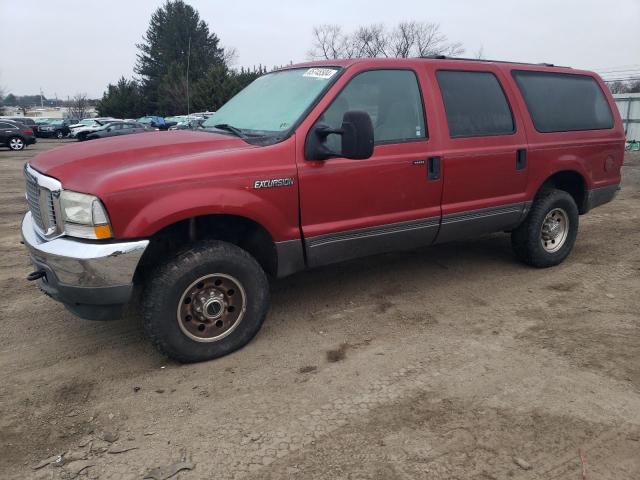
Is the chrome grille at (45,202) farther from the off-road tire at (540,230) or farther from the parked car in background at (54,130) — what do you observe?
the parked car in background at (54,130)

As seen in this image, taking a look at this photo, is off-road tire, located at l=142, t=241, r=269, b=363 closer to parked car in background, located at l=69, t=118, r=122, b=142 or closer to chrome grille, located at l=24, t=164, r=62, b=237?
chrome grille, located at l=24, t=164, r=62, b=237

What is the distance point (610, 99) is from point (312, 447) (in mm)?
5169

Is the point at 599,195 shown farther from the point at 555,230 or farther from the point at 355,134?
the point at 355,134

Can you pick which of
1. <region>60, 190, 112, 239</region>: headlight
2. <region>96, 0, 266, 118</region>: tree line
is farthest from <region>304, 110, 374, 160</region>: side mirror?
<region>96, 0, 266, 118</region>: tree line

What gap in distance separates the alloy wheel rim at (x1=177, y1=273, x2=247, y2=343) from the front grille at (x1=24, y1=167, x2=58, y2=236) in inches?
36.3

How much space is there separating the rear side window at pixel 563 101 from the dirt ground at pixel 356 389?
159cm

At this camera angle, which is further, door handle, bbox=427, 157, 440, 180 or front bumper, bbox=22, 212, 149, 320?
door handle, bbox=427, 157, 440, 180

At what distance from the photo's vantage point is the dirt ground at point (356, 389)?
2.63 metres

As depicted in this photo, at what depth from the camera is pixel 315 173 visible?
150 inches

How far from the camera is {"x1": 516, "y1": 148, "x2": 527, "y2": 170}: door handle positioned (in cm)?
495

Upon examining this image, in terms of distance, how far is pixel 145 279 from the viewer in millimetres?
3598

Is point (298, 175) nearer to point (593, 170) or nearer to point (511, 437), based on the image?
point (511, 437)

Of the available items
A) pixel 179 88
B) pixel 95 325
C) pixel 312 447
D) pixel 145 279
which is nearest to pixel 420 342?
pixel 312 447

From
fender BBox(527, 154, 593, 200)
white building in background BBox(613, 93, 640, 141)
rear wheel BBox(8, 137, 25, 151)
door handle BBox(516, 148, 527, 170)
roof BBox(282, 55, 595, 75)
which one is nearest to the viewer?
roof BBox(282, 55, 595, 75)
